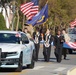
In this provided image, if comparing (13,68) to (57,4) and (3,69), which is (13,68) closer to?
(3,69)

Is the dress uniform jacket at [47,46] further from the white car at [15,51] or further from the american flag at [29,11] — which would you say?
the american flag at [29,11]

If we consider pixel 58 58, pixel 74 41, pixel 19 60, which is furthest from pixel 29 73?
pixel 74 41

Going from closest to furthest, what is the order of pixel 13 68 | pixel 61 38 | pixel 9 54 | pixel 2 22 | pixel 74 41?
1. pixel 9 54
2. pixel 13 68
3. pixel 61 38
4. pixel 74 41
5. pixel 2 22

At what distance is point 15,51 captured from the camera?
56.7 feet

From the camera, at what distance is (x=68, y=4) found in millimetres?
65812

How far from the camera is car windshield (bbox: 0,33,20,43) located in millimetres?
18647

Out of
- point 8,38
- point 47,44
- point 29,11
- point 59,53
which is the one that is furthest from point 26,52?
point 29,11

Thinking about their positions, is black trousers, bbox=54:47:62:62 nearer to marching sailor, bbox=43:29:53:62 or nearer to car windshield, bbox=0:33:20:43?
marching sailor, bbox=43:29:53:62

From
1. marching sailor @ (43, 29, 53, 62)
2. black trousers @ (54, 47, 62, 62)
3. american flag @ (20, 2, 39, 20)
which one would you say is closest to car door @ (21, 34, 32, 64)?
marching sailor @ (43, 29, 53, 62)

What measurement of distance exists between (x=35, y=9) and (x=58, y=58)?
25.0ft

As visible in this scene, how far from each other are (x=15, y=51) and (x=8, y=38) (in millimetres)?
1755

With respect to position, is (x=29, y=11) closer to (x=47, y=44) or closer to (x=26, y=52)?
(x=47, y=44)

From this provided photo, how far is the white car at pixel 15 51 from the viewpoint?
17.3m

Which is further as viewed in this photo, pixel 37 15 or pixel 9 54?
pixel 37 15
